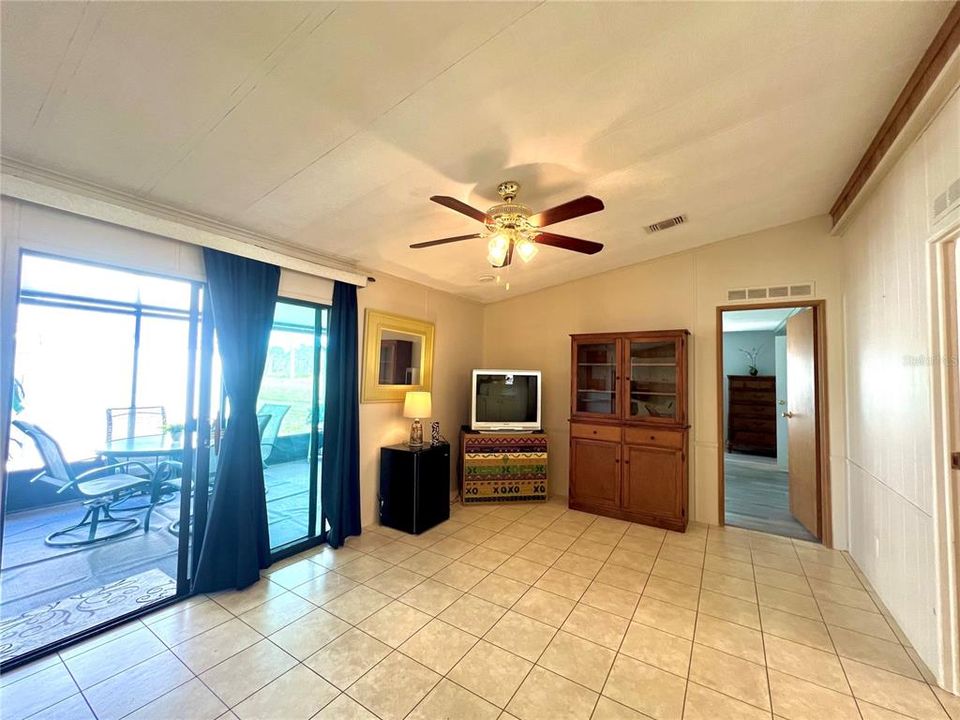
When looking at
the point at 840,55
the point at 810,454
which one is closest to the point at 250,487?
the point at 840,55

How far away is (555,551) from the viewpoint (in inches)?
126

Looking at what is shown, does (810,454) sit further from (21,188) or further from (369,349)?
(21,188)

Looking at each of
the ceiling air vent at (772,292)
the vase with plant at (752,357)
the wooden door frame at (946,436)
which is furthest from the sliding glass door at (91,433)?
the vase with plant at (752,357)

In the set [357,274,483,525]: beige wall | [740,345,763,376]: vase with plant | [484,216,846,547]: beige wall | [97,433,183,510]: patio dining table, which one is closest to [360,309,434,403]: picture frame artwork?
[357,274,483,525]: beige wall

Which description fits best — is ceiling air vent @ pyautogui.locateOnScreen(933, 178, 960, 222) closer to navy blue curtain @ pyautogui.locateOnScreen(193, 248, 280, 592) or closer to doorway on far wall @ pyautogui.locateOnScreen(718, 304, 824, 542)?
doorway on far wall @ pyautogui.locateOnScreen(718, 304, 824, 542)

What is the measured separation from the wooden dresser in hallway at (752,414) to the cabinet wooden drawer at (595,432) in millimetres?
5075

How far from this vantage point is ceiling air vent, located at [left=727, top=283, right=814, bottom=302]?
355cm

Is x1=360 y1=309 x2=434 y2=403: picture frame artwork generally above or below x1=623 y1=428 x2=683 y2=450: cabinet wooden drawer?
above

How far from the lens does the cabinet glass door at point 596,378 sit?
4.15m

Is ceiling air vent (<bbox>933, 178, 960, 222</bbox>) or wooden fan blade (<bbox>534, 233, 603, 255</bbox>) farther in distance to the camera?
wooden fan blade (<bbox>534, 233, 603, 255</bbox>)

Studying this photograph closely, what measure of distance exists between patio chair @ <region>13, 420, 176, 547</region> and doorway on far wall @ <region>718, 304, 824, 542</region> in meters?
5.36

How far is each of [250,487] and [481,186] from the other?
8.52 ft

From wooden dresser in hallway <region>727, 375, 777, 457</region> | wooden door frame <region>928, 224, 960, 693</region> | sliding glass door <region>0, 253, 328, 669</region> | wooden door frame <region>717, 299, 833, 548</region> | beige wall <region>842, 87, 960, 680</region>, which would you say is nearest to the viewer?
wooden door frame <region>928, 224, 960, 693</region>

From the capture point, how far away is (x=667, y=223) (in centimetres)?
329
